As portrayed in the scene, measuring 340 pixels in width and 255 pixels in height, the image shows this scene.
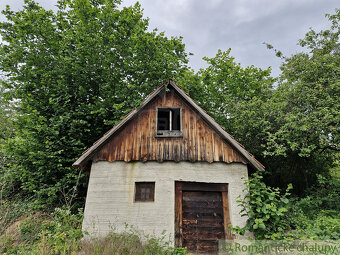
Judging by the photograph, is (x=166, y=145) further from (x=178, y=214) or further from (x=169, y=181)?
(x=178, y=214)

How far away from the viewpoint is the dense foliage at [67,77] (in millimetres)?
9359

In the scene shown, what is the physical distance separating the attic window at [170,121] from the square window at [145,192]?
1.98 meters

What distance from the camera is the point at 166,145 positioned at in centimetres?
759

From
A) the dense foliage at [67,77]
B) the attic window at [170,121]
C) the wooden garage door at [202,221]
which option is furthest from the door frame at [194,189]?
the dense foliage at [67,77]

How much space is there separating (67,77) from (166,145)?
7.59 metres

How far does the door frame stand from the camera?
263 inches

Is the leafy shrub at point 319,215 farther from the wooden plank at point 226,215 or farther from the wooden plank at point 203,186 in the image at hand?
the wooden plank at point 203,186

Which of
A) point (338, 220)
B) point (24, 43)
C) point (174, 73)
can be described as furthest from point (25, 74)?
point (338, 220)

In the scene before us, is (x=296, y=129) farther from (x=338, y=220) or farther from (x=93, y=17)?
(x=93, y=17)

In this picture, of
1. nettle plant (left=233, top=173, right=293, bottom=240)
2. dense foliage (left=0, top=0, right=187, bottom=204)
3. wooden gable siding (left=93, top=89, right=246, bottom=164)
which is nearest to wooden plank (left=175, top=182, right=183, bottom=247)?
wooden gable siding (left=93, top=89, right=246, bottom=164)

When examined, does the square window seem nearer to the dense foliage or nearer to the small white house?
the small white house

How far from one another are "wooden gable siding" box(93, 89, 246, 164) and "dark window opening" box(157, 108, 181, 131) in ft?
1.94

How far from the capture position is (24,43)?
410 inches

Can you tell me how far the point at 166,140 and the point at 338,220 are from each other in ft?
22.2
